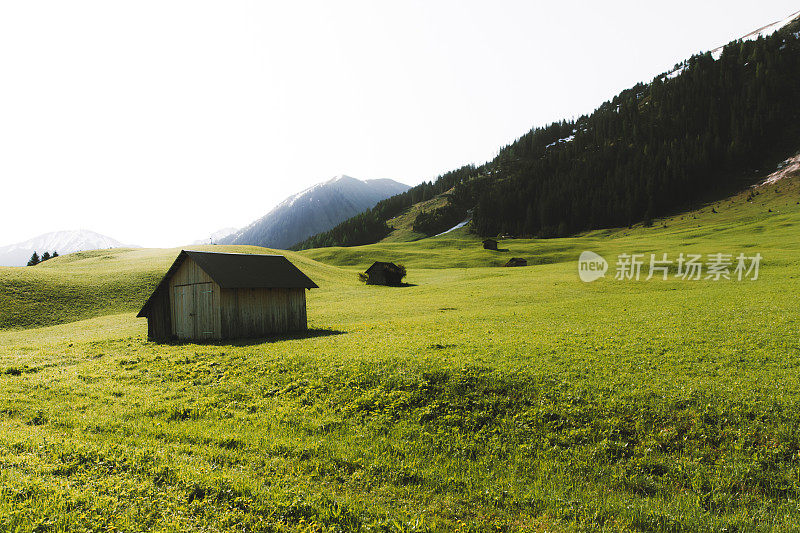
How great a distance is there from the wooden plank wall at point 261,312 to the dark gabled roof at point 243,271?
0.71 m

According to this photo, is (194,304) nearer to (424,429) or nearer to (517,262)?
(424,429)

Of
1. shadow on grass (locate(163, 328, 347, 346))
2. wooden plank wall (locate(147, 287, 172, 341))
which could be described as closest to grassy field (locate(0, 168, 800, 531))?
shadow on grass (locate(163, 328, 347, 346))

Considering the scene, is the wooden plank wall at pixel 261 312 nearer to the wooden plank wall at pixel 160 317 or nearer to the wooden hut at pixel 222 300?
the wooden hut at pixel 222 300

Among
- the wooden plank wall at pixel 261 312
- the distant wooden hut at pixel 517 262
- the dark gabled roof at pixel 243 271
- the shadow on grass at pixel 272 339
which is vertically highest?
the dark gabled roof at pixel 243 271

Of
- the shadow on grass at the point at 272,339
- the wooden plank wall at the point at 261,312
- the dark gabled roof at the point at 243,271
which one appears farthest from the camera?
the dark gabled roof at the point at 243,271

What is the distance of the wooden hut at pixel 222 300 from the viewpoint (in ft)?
101

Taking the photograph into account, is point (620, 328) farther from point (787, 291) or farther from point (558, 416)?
point (787, 291)

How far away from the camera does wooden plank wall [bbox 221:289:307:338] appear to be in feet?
101

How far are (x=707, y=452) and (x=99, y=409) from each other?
20.6 meters

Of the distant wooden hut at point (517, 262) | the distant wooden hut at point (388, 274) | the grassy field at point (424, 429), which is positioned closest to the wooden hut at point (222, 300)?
the grassy field at point (424, 429)

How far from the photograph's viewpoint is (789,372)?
1560cm

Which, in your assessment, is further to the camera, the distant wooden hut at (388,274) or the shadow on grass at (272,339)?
the distant wooden hut at (388,274)

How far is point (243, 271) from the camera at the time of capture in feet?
109

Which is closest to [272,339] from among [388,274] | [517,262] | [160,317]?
[160,317]
